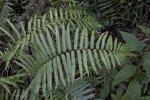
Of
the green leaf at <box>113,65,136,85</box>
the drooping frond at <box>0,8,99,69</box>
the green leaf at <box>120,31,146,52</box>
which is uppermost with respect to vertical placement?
the drooping frond at <box>0,8,99,69</box>

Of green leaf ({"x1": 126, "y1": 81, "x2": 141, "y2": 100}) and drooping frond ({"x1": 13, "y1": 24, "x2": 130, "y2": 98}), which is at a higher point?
drooping frond ({"x1": 13, "y1": 24, "x2": 130, "y2": 98})

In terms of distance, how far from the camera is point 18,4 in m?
3.07

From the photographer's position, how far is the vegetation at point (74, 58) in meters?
1.55

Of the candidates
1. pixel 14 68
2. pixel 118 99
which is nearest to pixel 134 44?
pixel 118 99

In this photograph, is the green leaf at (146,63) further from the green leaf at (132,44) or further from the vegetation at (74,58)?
the green leaf at (132,44)

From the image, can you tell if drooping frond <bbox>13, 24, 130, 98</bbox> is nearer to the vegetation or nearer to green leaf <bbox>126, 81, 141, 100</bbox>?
the vegetation

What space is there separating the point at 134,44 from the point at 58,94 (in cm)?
108

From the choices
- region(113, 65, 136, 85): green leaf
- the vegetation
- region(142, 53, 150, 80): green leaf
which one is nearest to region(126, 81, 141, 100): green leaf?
the vegetation

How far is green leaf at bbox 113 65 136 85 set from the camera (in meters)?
1.79

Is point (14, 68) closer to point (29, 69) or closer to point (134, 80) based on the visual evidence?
point (29, 69)

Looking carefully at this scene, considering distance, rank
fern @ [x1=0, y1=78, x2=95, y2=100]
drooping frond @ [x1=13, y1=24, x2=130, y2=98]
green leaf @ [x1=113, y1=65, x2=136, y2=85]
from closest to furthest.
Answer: drooping frond @ [x1=13, y1=24, x2=130, y2=98]
fern @ [x1=0, y1=78, x2=95, y2=100]
green leaf @ [x1=113, y1=65, x2=136, y2=85]

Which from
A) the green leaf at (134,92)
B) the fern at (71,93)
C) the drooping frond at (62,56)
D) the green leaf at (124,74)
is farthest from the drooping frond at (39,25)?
the green leaf at (134,92)

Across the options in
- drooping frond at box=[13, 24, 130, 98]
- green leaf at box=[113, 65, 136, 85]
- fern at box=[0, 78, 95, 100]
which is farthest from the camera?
green leaf at box=[113, 65, 136, 85]

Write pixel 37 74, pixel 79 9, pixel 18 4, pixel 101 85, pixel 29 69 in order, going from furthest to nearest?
1. pixel 18 4
2. pixel 79 9
3. pixel 101 85
4. pixel 29 69
5. pixel 37 74
